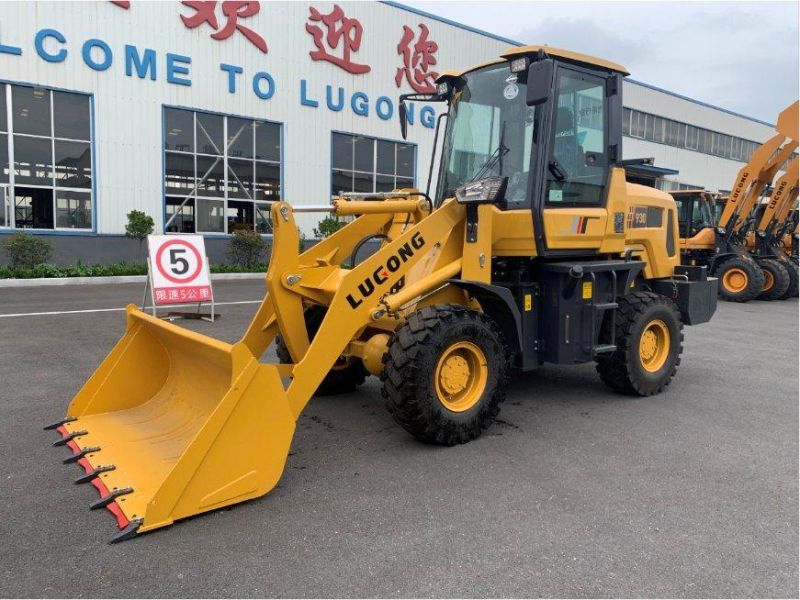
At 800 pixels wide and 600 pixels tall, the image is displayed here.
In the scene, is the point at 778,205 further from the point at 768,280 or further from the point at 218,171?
the point at 218,171

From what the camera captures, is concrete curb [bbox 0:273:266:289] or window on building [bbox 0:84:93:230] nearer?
concrete curb [bbox 0:273:266:289]

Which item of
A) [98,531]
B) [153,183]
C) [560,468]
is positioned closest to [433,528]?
[560,468]

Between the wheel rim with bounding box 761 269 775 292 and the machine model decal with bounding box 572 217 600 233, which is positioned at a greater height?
the machine model decal with bounding box 572 217 600 233

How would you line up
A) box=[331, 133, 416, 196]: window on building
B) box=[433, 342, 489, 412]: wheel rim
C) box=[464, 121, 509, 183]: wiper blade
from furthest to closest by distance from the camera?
box=[331, 133, 416, 196]: window on building
box=[464, 121, 509, 183]: wiper blade
box=[433, 342, 489, 412]: wheel rim

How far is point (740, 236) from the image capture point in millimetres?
15172

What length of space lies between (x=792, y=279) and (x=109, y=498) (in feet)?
54.2

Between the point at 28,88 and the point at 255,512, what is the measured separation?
16621 mm

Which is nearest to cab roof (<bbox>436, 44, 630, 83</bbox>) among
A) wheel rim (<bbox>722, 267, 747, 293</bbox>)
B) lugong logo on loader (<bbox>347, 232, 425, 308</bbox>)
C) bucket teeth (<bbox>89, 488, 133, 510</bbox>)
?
lugong logo on loader (<bbox>347, 232, 425, 308</bbox>)

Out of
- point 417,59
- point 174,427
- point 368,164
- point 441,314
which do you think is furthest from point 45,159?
point 441,314

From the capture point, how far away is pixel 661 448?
14.9 ft

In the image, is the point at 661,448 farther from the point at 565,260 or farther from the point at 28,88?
the point at 28,88

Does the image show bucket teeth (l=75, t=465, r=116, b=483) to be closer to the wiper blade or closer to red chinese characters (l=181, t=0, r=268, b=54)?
the wiper blade

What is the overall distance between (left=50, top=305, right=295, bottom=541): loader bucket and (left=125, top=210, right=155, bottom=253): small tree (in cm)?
1330

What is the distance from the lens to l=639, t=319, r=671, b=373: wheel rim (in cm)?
599
